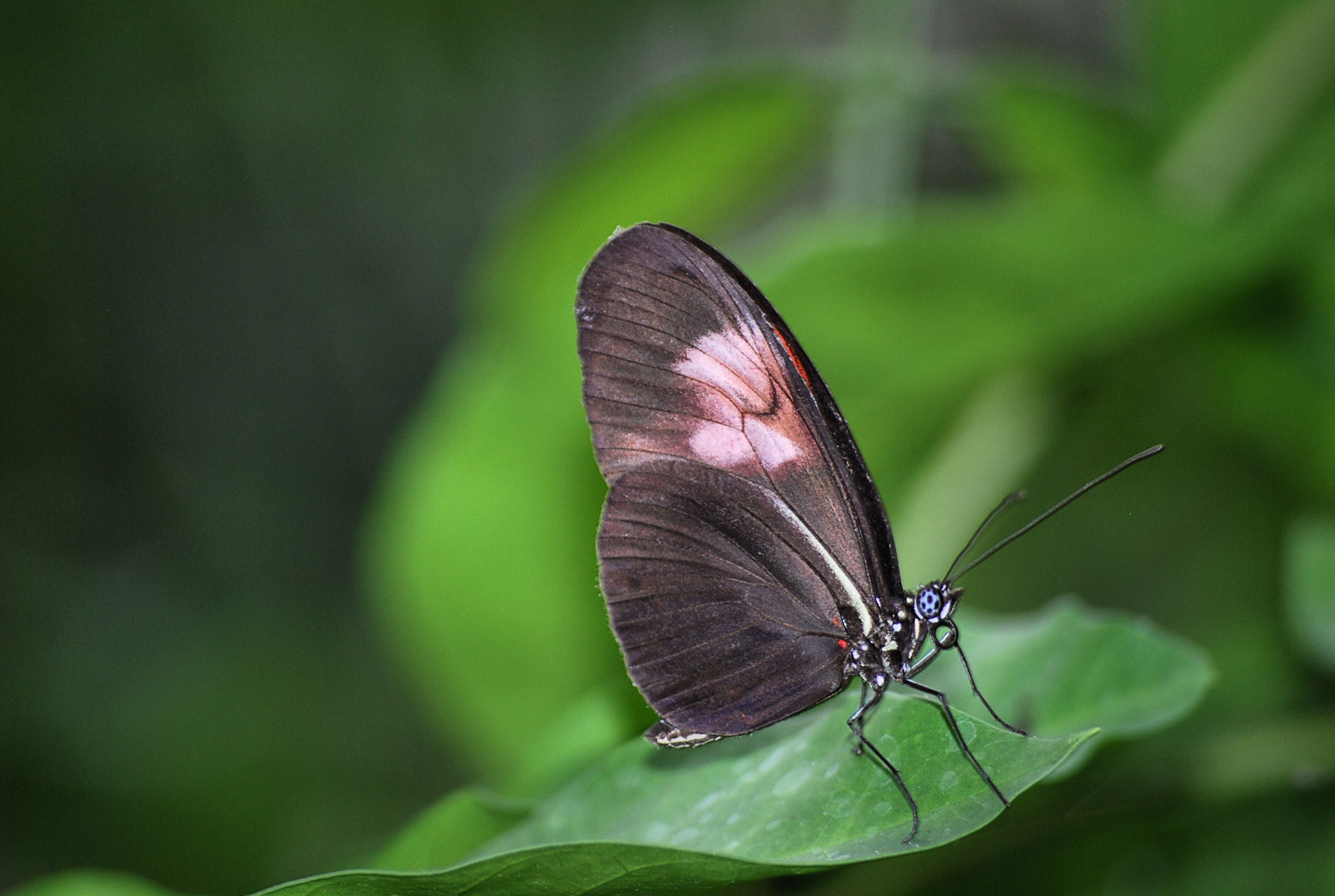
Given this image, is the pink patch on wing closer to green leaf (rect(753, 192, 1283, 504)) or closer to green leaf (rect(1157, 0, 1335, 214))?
green leaf (rect(753, 192, 1283, 504))

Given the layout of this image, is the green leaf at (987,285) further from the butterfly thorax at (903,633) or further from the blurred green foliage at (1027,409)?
the butterfly thorax at (903,633)

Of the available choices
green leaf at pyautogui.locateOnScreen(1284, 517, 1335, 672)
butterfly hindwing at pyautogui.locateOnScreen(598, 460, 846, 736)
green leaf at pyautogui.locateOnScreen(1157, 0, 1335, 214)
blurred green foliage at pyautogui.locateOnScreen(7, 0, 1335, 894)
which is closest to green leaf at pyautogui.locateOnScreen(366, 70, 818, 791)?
blurred green foliage at pyautogui.locateOnScreen(7, 0, 1335, 894)

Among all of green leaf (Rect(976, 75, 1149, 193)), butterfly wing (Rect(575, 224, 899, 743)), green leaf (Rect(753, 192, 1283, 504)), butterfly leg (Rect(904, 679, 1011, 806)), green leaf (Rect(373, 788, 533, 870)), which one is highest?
green leaf (Rect(976, 75, 1149, 193))

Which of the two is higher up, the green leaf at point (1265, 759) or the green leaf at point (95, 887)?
the green leaf at point (95, 887)

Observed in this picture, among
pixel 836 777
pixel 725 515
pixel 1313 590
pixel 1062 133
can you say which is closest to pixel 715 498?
pixel 725 515

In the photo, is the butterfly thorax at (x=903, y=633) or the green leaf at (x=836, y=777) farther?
the butterfly thorax at (x=903, y=633)

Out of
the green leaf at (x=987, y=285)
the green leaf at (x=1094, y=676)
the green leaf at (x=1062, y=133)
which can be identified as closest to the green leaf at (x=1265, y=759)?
the green leaf at (x=1094, y=676)

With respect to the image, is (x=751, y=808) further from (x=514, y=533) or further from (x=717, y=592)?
(x=514, y=533)
